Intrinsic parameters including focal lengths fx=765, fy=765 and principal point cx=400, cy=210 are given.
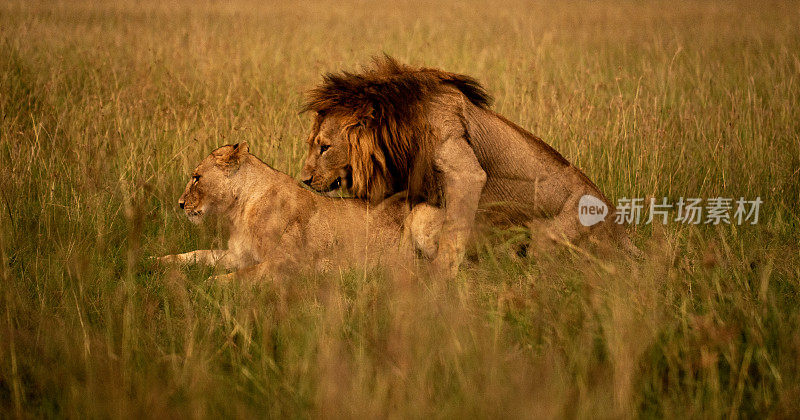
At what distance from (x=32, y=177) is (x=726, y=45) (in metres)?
9.36

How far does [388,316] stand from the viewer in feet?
10.3

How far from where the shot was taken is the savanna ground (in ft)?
8.23

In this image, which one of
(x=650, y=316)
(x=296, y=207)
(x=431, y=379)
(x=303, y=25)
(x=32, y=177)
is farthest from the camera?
(x=303, y=25)

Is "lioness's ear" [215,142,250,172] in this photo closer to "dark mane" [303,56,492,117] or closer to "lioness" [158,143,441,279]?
"lioness" [158,143,441,279]

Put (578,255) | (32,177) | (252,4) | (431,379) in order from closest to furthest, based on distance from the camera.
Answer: (431,379) → (578,255) → (32,177) → (252,4)

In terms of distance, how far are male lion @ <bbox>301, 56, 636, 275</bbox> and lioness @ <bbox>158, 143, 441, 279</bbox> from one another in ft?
0.59

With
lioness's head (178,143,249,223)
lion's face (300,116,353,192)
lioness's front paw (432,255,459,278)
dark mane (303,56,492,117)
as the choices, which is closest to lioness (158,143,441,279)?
lioness's head (178,143,249,223)

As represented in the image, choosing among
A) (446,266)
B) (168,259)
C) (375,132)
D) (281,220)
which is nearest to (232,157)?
(281,220)

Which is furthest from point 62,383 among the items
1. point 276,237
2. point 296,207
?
point 296,207

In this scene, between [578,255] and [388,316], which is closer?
[388,316]

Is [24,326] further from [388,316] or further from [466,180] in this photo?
[466,180]

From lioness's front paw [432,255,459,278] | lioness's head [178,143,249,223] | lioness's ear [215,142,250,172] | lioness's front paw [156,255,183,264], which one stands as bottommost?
lioness's front paw [156,255,183,264]

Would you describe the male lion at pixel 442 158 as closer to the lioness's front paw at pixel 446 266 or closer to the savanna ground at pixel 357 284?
the lioness's front paw at pixel 446 266

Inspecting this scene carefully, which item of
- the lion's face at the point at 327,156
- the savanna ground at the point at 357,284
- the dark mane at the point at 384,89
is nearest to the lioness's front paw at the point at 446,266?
the savanna ground at the point at 357,284
